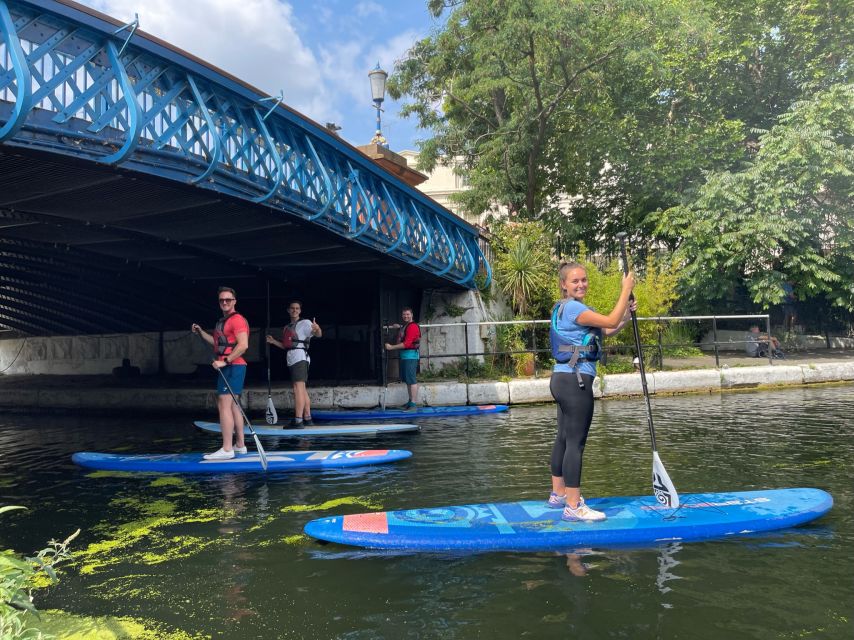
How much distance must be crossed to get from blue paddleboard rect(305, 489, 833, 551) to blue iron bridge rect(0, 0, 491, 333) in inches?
188

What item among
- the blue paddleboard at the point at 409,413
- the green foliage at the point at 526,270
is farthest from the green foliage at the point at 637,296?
the blue paddleboard at the point at 409,413

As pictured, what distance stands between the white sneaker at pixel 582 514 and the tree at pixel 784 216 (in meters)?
18.2

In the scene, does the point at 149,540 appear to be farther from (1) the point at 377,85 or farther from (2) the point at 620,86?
(2) the point at 620,86

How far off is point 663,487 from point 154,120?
24.2 feet

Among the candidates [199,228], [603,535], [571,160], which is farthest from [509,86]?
[603,535]

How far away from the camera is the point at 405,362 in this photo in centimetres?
1374

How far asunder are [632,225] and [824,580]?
23.6 metres

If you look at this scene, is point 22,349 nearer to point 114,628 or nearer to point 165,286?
point 165,286

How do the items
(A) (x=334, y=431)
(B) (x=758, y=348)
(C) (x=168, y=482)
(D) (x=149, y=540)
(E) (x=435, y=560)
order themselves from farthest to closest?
(B) (x=758, y=348) < (A) (x=334, y=431) < (C) (x=168, y=482) < (D) (x=149, y=540) < (E) (x=435, y=560)

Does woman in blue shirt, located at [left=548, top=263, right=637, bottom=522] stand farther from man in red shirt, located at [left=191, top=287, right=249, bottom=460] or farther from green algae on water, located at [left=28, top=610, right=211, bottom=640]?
man in red shirt, located at [left=191, top=287, right=249, bottom=460]

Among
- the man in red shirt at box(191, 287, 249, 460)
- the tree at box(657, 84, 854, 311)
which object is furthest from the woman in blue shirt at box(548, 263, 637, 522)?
the tree at box(657, 84, 854, 311)

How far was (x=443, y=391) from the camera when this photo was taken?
594 inches

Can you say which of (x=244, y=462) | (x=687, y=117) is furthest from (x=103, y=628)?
(x=687, y=117)

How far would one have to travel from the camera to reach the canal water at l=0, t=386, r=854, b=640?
3607 mm
